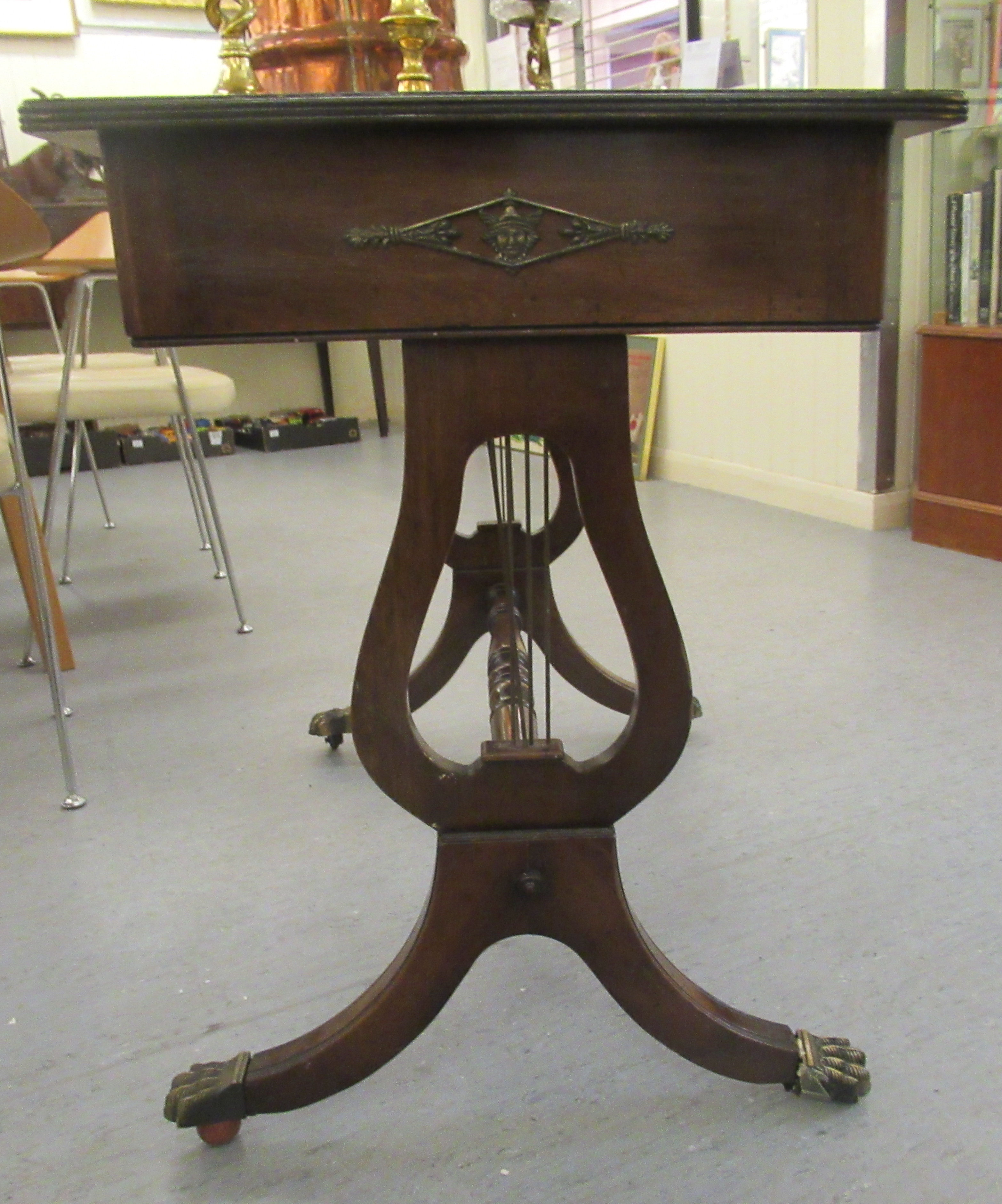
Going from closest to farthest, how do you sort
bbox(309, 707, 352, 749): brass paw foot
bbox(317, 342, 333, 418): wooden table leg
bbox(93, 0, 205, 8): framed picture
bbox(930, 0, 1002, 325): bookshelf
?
bbox(309, 707, 352, 749): brass paw foot < bbox(930, 0, 1002, 325): bookshelf < bbox(93, 0, 205, 8): framed picture < bbox(317, 342, 333, 418): wooden table leg

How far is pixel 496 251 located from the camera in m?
0.73

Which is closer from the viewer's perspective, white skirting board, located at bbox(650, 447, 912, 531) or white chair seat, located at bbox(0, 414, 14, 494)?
white chair seat, located at bbox(0, 414, 14, 494)

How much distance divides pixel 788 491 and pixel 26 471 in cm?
202

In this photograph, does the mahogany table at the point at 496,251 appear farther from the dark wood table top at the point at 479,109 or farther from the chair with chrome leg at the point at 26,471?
the chair with chrome leg at the point at 26,471

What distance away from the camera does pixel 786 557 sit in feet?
8.20

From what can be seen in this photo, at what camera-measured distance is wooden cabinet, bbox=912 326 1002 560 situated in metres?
2.36

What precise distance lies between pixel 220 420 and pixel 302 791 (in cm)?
384

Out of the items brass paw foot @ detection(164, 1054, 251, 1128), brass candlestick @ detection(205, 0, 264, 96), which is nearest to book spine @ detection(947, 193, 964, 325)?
brass candlestick @ detection(205, 0, 264, 96)

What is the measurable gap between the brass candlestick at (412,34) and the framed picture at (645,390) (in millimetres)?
2552

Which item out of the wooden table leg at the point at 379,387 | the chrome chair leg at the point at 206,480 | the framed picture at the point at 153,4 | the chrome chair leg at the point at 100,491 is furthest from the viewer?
the wooden table leg at the point at 379,387

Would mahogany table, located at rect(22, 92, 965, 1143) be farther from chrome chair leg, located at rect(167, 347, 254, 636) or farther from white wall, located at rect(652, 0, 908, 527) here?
white wall, located at rect(652, 0, 908, 527)

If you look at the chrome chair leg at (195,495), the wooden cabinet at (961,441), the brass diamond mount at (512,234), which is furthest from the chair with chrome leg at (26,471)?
the wooden cabinet at (961,441)

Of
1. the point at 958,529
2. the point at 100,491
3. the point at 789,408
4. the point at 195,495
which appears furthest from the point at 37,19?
the point at 958,529

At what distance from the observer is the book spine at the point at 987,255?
2355 mm
